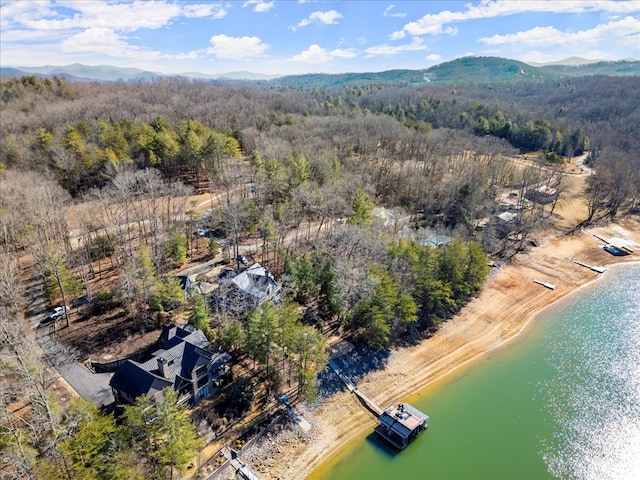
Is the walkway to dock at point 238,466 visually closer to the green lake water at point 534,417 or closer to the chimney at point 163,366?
the green lake water at point 534,417

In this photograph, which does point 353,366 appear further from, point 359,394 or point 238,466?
point 238,466

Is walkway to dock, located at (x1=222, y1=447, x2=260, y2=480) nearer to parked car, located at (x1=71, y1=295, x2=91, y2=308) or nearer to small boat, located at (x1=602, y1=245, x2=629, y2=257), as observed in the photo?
parked car, located at (x1=71, y1=295, x2=91, y2=308)

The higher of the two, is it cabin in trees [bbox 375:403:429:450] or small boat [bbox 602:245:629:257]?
small boat [bbox 602:245:629:257]

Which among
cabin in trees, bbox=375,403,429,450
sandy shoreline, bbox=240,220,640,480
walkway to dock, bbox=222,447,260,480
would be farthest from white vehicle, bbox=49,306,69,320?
cabin in trees, bbox=375,403,429,450

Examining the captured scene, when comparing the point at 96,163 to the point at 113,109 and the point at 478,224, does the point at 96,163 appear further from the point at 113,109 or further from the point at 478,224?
the point at 478,224

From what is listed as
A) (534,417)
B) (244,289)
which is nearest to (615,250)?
(534,417)

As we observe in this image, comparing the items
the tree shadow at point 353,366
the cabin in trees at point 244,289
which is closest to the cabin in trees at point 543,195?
the tree shadow at point 353,366
